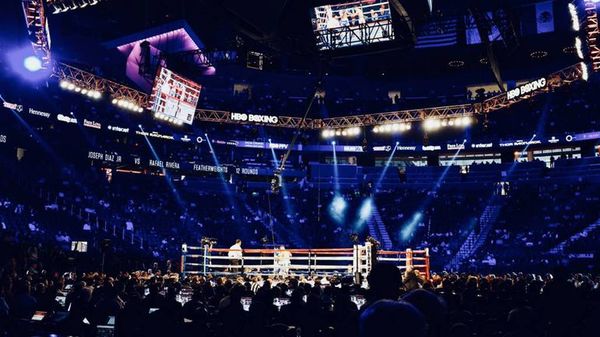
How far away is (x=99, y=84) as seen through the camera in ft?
63.0

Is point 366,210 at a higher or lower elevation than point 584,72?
lower

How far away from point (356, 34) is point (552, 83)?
25.2 feet

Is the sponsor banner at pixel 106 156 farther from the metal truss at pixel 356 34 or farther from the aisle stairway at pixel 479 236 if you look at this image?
the aisle stairway at pixel 479 236

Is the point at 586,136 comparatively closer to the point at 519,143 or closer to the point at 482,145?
the point at 519,143

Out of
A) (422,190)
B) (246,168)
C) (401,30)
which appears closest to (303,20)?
(401,30)

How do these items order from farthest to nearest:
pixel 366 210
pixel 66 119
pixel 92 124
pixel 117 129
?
pixel 366 210 → pixel 117 129 → pixel 92 124 → pixel 66 119

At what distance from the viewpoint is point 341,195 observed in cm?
3491

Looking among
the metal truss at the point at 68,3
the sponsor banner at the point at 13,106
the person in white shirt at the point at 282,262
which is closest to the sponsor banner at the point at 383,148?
the person in white shirt at the point at 282,262

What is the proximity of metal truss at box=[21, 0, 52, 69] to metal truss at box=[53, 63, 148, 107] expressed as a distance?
240 cm

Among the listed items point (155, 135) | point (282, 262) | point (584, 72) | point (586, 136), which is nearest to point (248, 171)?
point (155, 135)

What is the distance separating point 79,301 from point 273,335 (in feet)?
9.56

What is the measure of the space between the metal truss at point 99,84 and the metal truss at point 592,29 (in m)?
15.8

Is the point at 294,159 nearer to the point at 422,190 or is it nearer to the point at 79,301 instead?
the point at 422,190

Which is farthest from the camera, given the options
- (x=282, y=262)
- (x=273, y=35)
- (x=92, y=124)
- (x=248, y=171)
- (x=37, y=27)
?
(x=248, y=171)
